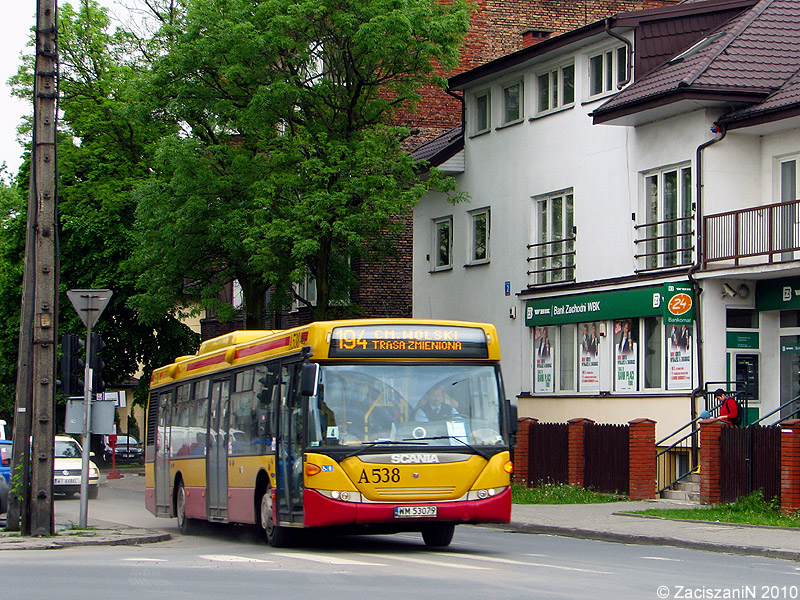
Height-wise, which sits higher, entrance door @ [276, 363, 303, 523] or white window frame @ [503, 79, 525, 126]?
white window frame @ [503, 79, 525, 126]

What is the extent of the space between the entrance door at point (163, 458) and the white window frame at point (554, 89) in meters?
13.1

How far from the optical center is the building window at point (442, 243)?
36812 millimetres

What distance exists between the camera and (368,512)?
15.1 meters

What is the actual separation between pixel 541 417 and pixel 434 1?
10.3 meters

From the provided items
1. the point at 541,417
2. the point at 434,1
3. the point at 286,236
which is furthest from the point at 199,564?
the point at 434,1

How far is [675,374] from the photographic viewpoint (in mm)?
27766

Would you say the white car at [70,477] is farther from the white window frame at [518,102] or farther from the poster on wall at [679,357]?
the poster on wall at [679,357]

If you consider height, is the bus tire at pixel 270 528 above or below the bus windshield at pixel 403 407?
below

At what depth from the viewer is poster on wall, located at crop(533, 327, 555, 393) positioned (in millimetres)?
32312

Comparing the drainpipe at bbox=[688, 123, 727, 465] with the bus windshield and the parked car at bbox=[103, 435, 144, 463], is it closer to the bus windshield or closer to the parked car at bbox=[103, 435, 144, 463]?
the bus windshield

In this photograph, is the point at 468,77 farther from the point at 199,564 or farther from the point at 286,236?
the point at 199,564

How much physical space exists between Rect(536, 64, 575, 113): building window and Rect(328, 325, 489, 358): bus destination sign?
652 inches

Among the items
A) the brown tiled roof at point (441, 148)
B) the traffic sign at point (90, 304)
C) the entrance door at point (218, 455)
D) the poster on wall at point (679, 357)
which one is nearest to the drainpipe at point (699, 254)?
the poster on wall at point (679, 357)

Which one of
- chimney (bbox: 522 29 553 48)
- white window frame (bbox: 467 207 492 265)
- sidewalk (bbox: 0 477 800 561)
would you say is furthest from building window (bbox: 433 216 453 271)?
sidewalk (bbox: 0 477 800 561)
